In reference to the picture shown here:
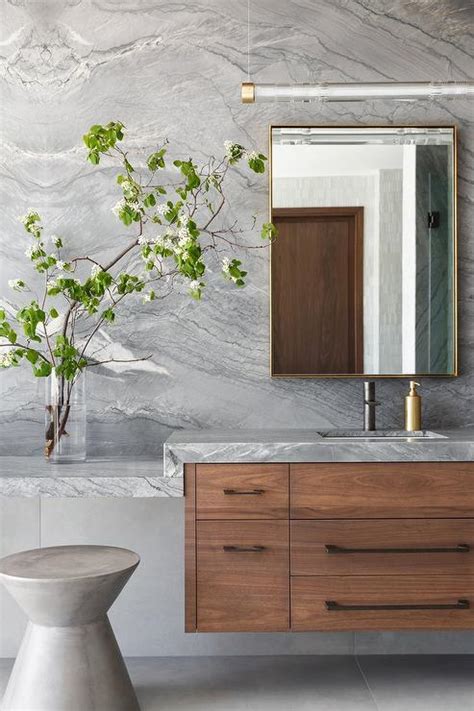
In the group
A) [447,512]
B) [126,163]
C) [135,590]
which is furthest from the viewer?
[135,590]

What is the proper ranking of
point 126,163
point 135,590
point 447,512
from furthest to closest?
point 135,590, point 126,163, point 447,512

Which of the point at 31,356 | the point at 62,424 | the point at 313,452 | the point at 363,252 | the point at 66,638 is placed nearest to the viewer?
the point at 66,638

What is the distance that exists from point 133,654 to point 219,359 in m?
1.09

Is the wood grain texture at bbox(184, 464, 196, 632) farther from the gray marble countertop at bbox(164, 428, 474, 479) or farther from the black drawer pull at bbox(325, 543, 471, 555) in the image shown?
the black drawer pull at bbox(325, 543, 471, 555)

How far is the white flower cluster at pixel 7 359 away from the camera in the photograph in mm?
2428

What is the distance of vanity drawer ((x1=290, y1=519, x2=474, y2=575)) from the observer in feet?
7.29

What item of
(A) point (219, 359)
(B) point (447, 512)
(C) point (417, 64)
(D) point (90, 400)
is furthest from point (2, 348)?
(C) point (417, 64)

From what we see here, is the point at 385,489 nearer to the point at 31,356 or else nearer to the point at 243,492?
the point at 243,492

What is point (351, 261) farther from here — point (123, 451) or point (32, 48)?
point (32, 48)

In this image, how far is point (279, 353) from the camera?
8.79 feet

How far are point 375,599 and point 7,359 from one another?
53.4 inches

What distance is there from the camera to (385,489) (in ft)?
7.29

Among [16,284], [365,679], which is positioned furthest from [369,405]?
[16,284]

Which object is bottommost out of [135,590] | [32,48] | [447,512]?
[135,590]
